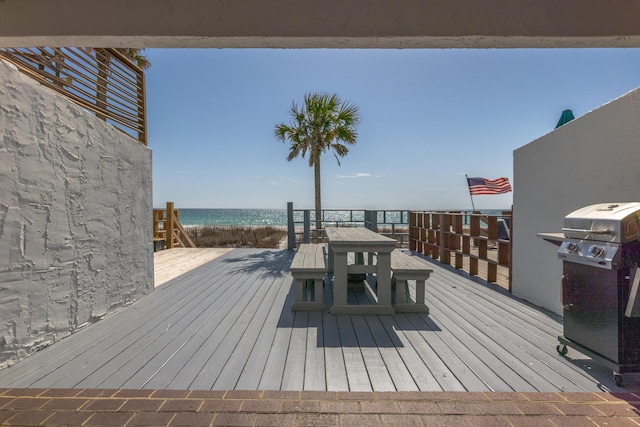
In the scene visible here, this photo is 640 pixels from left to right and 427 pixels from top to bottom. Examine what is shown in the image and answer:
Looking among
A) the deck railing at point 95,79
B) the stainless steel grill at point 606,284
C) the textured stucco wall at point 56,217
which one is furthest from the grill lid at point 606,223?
the deck railing at point 95,79

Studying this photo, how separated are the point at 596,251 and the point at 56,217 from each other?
380cm

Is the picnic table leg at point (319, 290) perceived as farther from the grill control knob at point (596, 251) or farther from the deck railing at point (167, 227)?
the deck railing at point (167, 227)

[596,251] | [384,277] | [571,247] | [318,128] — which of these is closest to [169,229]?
[318,128]

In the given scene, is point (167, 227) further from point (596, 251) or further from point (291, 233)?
point (596, 251)

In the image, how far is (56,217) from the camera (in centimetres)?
238

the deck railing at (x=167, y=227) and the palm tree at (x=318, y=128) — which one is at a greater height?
the palm tree at (x=318, y=128)

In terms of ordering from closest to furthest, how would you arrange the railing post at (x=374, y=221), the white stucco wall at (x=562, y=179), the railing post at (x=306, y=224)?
the white stucco wall at (x=562, y=179), the railing post at (x=374, y=221), the railing post at (x=306, y=224)

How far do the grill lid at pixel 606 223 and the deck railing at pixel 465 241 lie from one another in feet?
6.96

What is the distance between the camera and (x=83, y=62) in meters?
2.82

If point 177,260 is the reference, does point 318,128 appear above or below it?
above

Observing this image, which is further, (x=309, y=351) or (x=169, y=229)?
(x=169, y=229)

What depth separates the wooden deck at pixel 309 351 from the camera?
179cm

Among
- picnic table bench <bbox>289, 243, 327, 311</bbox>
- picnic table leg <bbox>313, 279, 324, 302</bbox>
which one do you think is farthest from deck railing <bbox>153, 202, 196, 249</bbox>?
picnic table leg <bbox>313, 279, 324, 302</bbox>

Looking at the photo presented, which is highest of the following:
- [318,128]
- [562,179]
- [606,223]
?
[318,128]
